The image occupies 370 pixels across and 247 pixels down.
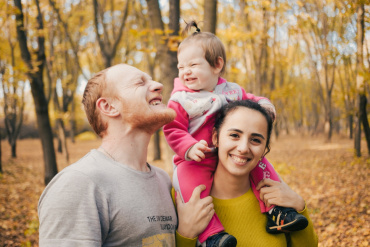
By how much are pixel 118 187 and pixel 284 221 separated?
121 centimetres

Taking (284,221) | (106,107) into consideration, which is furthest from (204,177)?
Answer: (106,107)

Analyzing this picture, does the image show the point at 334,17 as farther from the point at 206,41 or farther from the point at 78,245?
the point at 78,245

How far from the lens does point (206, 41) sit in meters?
2.69

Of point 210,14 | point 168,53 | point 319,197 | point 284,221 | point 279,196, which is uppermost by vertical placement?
point 210,14

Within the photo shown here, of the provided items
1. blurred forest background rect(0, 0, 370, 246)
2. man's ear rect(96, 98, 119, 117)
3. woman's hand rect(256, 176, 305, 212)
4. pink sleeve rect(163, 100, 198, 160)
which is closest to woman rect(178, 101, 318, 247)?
woman's hand rect(256, 176, 305, 212)

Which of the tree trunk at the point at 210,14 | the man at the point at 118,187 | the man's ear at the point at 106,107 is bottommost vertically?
the man at the point at 118,187

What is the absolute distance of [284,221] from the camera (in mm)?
2188

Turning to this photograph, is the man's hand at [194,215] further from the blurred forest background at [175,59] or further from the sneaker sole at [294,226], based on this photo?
the blurred forest background at [175,59]

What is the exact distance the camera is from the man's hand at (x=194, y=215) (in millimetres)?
2119

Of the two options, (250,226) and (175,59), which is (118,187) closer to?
(250,226)

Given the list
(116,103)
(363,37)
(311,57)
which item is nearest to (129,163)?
(116,103)

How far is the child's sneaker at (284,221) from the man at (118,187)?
482mm

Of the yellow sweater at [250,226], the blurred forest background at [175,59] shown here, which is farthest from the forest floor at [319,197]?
the yellow sweater at [250,226]

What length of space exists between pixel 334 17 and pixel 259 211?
14834 mm
